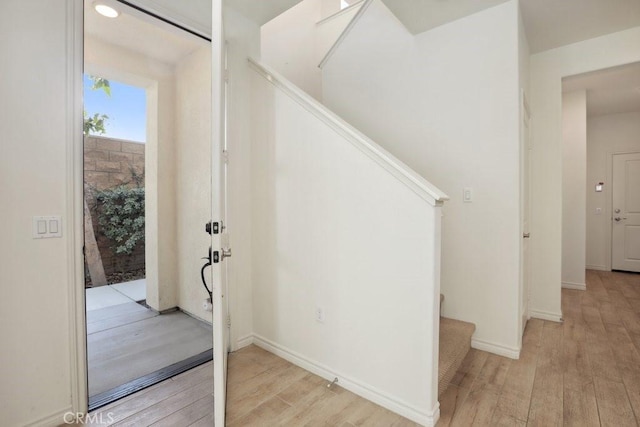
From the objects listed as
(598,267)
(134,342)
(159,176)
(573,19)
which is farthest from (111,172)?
(598,267)

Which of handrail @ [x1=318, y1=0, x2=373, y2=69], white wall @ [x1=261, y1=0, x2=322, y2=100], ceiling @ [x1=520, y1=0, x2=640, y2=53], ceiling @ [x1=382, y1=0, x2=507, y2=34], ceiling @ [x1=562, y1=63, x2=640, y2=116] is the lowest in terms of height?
ceiling @ [x1=382, y1=0, x2=507, y2=34]

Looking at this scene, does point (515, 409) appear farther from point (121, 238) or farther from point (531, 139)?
point (121, 238)

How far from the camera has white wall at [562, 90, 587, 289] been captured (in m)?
4.20

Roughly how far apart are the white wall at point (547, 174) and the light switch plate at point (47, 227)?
399cm

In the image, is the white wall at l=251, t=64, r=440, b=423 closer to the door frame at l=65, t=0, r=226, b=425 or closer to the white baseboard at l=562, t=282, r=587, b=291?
the door frame at l=65, t=0, r=226, b=425

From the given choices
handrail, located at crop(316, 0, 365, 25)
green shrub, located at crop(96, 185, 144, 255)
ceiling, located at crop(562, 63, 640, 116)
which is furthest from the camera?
handrail, located at crop(316, 0, 365, 25)

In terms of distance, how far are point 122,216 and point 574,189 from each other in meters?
5.60

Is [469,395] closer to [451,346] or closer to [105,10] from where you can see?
[451,346]

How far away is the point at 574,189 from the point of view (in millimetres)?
4371

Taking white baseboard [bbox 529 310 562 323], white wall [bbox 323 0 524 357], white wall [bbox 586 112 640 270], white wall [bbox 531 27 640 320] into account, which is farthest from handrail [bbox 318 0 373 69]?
white wall [bbox 586 112 640 270]

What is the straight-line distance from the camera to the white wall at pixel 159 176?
2682 millimetres

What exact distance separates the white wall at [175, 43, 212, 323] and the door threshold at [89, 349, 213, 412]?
610mm

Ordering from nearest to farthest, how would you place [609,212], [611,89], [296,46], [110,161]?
[110,161] → [611,89] → [296,46] → [609,212]

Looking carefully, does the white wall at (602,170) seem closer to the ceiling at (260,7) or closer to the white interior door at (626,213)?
the white interior door at (626,213)
